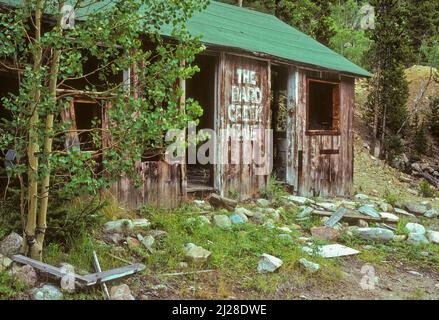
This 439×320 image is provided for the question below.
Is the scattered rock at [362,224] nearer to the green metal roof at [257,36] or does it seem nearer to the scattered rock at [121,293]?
the green metal roof at [257,36]

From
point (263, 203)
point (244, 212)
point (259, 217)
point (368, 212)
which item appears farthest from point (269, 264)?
point (368, 212)

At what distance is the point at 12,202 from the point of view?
222 inches

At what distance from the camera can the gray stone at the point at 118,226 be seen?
6.61 m

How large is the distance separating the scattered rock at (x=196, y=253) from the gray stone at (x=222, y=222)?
1.38 meters

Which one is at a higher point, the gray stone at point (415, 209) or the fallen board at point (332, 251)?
the fallen board at point (332, 251)

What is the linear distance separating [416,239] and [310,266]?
9.67 feet

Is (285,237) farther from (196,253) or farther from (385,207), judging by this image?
(385,207)

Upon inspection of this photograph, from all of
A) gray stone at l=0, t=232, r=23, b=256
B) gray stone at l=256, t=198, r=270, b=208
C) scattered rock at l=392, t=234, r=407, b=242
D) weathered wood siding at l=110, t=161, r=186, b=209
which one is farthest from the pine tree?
gray stone at l=0, t=232, r=23, b=256

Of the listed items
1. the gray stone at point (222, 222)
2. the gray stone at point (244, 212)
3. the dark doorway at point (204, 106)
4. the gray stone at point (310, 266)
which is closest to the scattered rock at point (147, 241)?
the gray stone at point (222, 222)

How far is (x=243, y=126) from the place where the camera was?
1011 cm

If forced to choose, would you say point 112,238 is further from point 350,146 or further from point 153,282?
point 350,146

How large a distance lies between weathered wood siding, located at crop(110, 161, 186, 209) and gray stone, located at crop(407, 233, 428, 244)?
4.14 meters

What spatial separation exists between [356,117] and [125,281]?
743 inches

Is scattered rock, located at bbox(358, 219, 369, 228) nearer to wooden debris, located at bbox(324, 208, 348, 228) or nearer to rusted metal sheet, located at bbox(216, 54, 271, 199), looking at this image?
wooden debris, located at bbox(324, 208, 348, 228)
